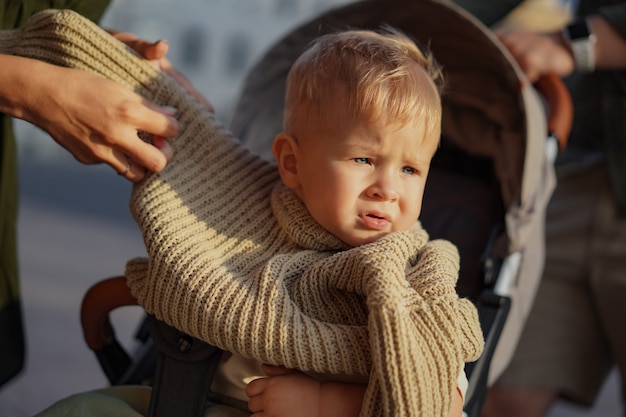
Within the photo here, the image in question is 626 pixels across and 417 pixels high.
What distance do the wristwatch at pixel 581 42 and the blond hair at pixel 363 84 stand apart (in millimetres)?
787

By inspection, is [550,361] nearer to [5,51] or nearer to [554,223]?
[554,223]

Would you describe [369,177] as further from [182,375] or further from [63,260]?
[63,260]

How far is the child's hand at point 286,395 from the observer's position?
4.70ft

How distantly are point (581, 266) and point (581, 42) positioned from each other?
72 cm

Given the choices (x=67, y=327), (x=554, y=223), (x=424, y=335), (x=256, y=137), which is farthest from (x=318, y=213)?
(x=67, y=327)

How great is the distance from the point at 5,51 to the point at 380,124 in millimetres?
791

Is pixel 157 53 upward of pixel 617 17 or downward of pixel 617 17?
downward

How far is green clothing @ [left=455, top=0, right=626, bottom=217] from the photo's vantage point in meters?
2.46

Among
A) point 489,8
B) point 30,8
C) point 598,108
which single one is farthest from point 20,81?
point 598,108

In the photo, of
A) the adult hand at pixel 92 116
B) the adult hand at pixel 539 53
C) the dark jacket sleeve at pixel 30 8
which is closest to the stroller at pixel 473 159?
the adult hand at pixel 539 53

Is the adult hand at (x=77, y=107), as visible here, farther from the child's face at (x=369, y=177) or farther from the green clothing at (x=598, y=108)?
the green clothing at (x=598, y=108)

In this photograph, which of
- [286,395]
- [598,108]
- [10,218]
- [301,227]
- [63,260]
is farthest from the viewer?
[63,260]

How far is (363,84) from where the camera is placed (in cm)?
155

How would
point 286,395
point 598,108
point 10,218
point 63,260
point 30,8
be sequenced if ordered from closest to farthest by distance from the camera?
point 286,395 → point 30,8 → point 10,218 → point 598,108 → point 63,260
